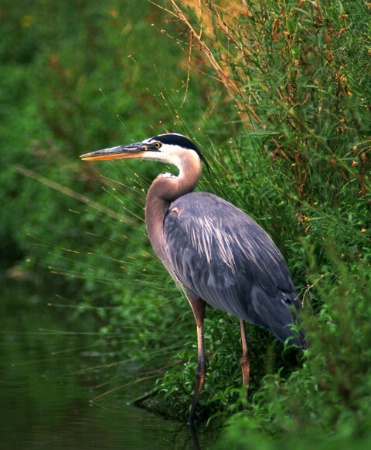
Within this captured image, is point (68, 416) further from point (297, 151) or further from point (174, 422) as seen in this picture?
point (297, 151)

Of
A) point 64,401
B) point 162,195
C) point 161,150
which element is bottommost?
point 64,401

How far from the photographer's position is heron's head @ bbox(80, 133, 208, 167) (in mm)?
7430

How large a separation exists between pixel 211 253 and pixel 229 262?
0.46ft

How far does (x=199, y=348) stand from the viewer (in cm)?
720

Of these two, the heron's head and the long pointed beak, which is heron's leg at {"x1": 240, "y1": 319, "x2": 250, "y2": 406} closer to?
the heron's head

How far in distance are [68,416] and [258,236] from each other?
1587mm

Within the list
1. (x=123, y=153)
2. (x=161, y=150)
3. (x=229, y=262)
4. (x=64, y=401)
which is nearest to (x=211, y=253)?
(x=229, y=262)

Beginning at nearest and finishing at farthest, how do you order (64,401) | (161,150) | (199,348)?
(199,348), (161,150), (64,401)

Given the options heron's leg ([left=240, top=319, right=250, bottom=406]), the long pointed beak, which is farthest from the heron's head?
heron's leg ([left=240, top=319, right=250, bottom=406])

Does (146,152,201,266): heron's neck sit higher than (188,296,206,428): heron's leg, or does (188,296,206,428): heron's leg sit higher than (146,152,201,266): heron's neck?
(146,152,201,266): heron's neck

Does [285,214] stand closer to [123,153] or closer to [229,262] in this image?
[229,262]

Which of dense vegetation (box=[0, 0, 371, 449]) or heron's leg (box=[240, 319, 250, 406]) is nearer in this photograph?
dense vegetation (box=[0, 0, 371, 449])

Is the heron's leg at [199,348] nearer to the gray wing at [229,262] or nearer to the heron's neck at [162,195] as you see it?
the gray wing at [229,262]

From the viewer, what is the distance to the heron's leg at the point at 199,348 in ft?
23.6
